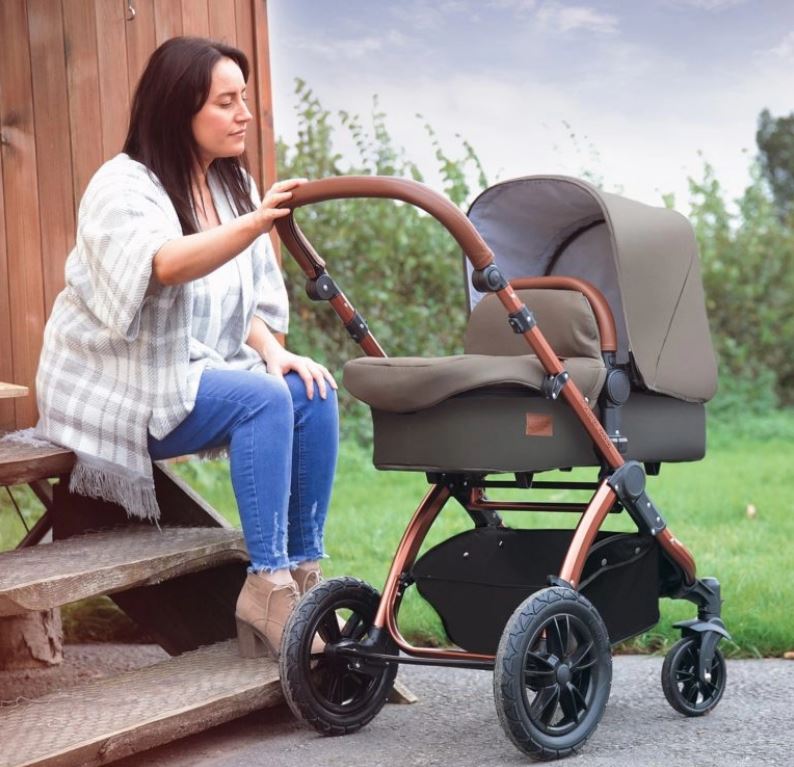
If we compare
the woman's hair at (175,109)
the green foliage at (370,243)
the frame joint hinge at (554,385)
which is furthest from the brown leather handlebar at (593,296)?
the green foliage at (370,243)

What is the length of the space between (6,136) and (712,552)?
2493 mm

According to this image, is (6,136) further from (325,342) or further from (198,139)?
(325,342)

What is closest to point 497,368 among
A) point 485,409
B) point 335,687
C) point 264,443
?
point 485,409

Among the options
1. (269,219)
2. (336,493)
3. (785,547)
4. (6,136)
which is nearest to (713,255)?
(336,493)

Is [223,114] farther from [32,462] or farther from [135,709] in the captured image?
[135,709]

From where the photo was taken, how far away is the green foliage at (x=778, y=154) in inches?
377

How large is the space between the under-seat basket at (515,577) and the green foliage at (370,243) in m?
4.21

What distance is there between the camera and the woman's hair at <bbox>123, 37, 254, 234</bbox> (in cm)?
260

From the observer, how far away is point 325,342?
6883 mm

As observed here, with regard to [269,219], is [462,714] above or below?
below

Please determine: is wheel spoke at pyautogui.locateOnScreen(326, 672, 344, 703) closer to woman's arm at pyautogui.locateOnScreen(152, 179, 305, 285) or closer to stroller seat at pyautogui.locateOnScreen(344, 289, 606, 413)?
stroller seat at pyautogui.locateOnScreen(344, 289, 606, 413)

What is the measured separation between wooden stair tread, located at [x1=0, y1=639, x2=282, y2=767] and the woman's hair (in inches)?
33.8

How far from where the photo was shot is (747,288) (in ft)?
26.3

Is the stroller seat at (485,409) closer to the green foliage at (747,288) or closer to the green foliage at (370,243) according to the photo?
the green foliage at (370,243)
